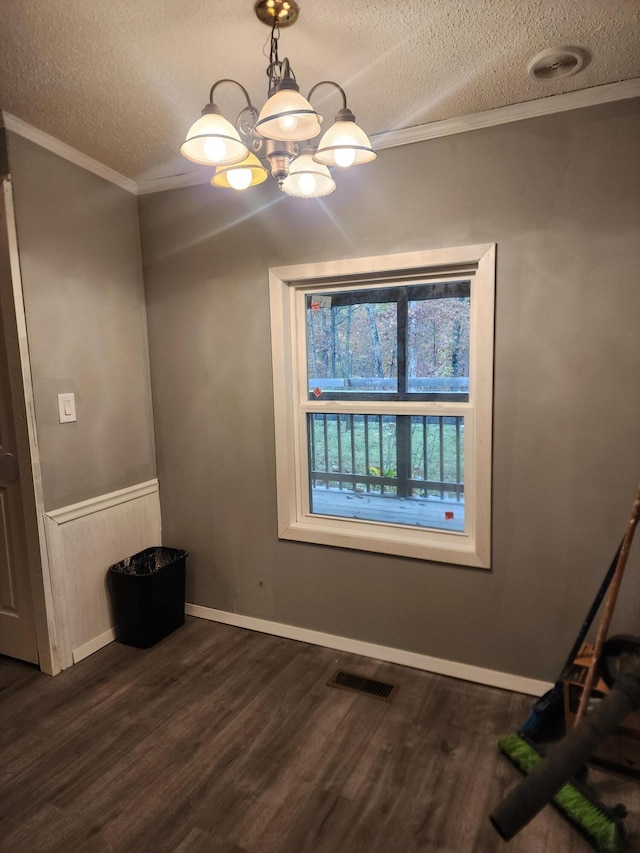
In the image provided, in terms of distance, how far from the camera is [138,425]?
2764mm

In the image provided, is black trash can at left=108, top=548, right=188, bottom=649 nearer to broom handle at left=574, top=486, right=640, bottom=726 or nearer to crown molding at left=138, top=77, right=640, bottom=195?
broom handle at left=574, top=486, right=640, bottom=726

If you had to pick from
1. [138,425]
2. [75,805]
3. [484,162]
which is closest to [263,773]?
[75,805]

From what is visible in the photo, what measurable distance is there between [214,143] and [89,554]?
2.00 m

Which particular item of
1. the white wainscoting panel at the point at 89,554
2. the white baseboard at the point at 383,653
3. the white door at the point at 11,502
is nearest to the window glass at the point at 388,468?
the white baseboard at the point at 383,653

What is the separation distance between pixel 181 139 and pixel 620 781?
3.06 m

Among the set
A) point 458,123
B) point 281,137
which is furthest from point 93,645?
point 458,123

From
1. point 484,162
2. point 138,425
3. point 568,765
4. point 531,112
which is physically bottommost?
point 568,765

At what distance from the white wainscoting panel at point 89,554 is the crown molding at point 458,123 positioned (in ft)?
5.45

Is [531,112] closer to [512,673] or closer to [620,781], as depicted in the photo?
[512,673]

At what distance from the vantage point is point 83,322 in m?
2.43

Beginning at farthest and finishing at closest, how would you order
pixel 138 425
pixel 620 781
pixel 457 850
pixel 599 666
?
pixel 138 425 < pixel 620 781 < pixel 599 666 < pixel 457 850

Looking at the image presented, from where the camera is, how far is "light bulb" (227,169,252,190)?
166 cm

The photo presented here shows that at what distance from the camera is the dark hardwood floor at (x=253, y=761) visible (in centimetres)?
150

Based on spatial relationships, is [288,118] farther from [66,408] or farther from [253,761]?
[253,761]
